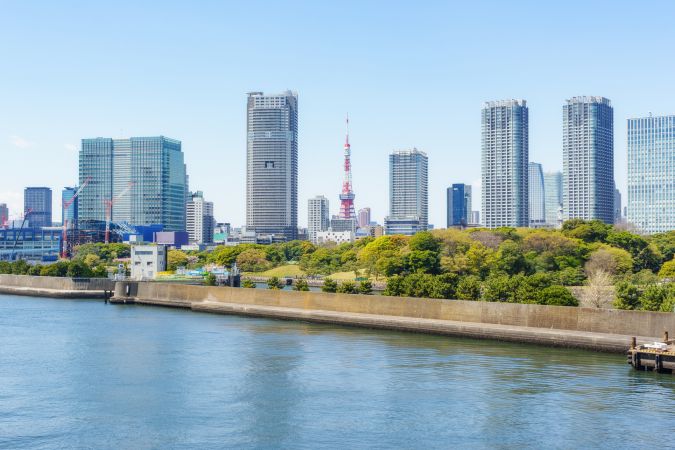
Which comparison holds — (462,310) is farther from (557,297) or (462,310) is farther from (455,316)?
(557,297)

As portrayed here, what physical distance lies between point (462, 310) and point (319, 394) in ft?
82.7

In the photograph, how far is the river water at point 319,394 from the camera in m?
31.3

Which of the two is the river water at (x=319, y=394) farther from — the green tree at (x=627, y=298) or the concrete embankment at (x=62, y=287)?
the concrete embankment at (x=62, y=287)

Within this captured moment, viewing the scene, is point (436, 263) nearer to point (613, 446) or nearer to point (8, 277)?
point (8, 277)

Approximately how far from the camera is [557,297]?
6153 centimetres

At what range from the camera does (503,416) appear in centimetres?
3434

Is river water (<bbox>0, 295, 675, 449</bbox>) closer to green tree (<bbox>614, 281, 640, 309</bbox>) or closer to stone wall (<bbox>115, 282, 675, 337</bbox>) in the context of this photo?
stone wall (<bbox>115, 282, 675, 337</bbox>)

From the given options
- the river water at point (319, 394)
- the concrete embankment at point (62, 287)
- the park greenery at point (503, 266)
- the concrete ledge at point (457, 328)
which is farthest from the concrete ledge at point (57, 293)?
the river water at point (319, 394)

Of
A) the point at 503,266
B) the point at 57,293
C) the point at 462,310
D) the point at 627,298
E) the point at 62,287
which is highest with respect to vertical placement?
the point at 503,266

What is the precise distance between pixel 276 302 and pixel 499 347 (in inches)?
1122

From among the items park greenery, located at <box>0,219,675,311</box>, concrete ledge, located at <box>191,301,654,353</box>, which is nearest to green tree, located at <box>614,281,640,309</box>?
park greenery, located at <box>0,219,675,311</box>

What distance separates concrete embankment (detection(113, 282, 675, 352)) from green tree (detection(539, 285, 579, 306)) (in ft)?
15.3

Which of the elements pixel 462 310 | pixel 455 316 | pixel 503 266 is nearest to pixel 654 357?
pixel 462 310

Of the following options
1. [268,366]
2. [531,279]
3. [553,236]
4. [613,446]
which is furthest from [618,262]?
[613,446]
